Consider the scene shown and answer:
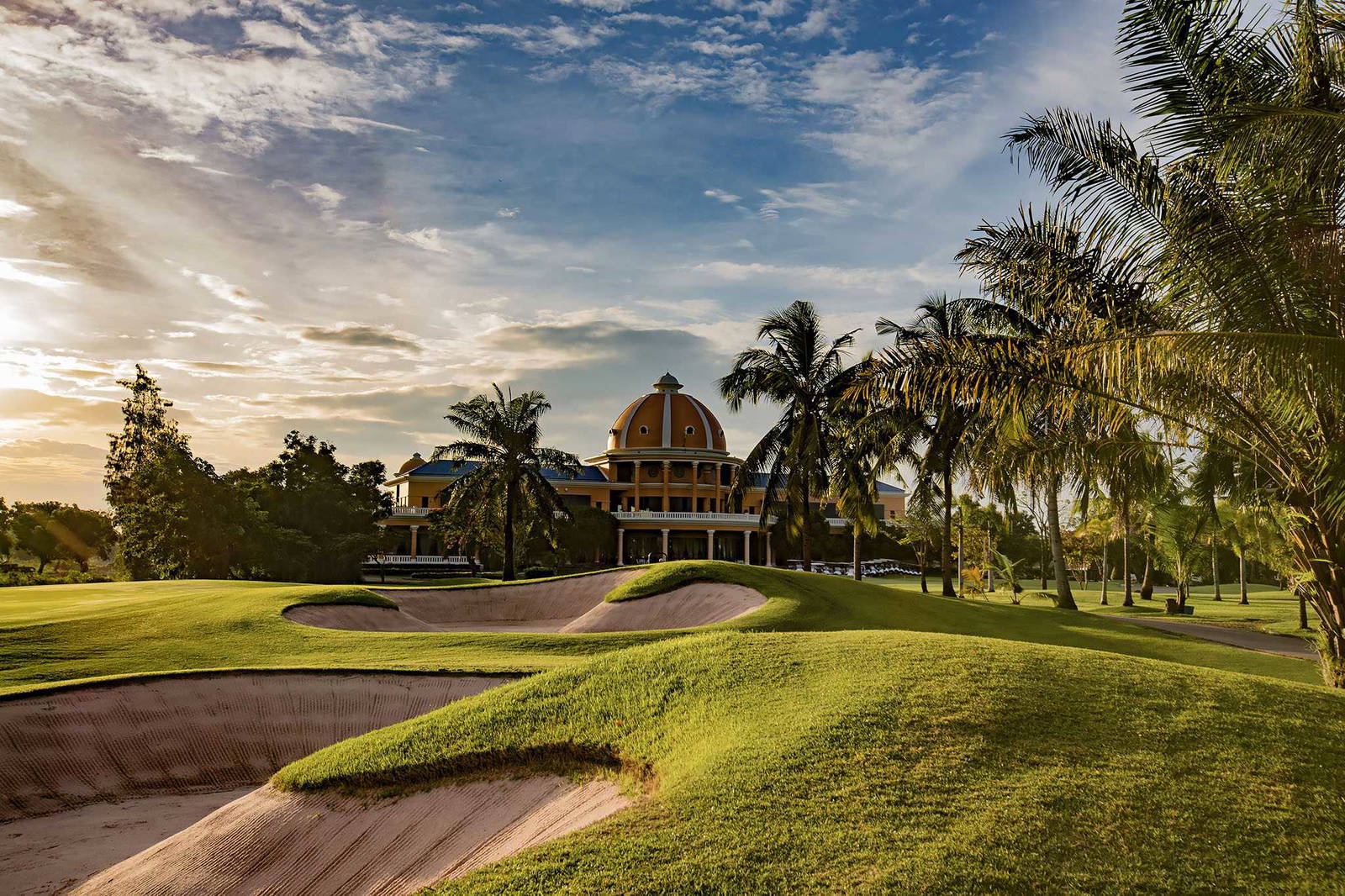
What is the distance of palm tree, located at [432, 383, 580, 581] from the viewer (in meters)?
34.9

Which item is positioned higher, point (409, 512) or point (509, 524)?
point (409, 512)

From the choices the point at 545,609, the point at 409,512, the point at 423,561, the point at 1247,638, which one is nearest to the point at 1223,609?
the point at 1247,638

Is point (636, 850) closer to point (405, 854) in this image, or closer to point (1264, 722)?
point (405, 854)

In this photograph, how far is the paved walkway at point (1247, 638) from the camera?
831 inches

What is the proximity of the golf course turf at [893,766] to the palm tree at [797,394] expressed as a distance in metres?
18.8

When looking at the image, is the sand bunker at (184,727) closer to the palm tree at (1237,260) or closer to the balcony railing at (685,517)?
the palm tree at (1237,260)

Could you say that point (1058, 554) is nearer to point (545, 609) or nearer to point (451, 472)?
point (545, 609)

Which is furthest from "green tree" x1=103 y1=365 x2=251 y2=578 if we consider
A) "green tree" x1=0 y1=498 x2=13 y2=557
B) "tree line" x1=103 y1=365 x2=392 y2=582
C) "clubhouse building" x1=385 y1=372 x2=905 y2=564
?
"green tree" x1=0 y1=498 x2=13 y2=557

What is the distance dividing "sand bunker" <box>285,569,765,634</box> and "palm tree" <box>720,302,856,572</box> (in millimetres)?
6985

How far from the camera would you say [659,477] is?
68125 millimetres

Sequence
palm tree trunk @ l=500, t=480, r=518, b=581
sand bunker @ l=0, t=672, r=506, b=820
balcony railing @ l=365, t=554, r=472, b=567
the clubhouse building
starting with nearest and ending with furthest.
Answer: sand bunker @ l=0, t=672, r=506, b=820 < palm tree trunk @ l=500, t=480, r=518, b=581 < balcony railing @ l=365, t=554, r=472, b=567 < the clubhouse building

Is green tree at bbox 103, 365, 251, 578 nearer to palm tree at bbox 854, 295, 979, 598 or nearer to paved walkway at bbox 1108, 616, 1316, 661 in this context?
palm tree at bbox 854, 295, 979, 598

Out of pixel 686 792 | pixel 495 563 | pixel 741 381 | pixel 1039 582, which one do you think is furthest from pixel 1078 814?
pixel 1039 582

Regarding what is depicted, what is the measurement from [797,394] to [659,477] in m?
38.6
